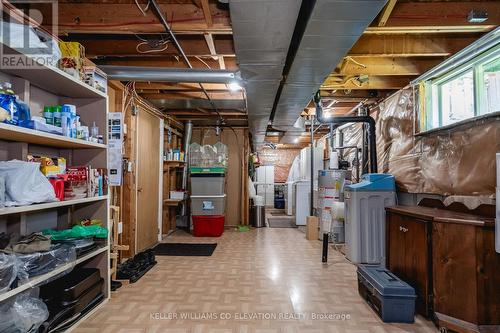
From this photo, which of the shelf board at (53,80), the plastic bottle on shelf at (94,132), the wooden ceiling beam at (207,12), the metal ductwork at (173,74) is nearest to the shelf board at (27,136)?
the plastic bottle on shelf at (94,132)

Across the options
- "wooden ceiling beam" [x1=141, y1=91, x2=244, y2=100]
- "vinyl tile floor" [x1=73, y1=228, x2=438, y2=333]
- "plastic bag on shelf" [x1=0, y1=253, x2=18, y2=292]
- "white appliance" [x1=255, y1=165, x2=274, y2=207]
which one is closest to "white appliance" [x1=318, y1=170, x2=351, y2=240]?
"vinyl tile floor" [x1=73, y1=228, x2=438, y2=333]

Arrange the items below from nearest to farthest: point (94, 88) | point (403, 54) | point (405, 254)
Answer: point (94, 88)
point (405, 254)
point (403, 54)

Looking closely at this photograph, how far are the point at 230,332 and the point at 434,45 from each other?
10.4ft

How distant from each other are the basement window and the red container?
148 inches

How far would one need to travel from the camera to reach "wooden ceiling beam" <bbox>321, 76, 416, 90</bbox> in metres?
3.58

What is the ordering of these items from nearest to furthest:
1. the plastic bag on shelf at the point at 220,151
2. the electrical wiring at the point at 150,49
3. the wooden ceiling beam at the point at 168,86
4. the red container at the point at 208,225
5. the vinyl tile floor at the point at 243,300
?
the vinyl tile floor at the point at 243,300, the electrical wiring at the point at 150,49, the wooden ceiling beam at the point at 168,86, the red container at the point at 208,225, the plastic bag on shelf at the point at 220,151

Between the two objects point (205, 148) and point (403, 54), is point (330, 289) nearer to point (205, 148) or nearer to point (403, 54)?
point (403, 54)

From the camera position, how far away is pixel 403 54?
9.25 ft

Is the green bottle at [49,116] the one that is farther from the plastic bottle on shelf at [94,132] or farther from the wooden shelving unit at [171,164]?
the wooden shelving unit at [171,164]

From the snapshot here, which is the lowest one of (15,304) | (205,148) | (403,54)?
(15,304)

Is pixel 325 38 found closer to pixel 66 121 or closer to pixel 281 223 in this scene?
pixel 66 121

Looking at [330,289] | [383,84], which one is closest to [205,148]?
[383,84]

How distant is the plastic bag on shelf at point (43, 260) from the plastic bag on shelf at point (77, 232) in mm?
153

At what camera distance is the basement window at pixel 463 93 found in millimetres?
2356
